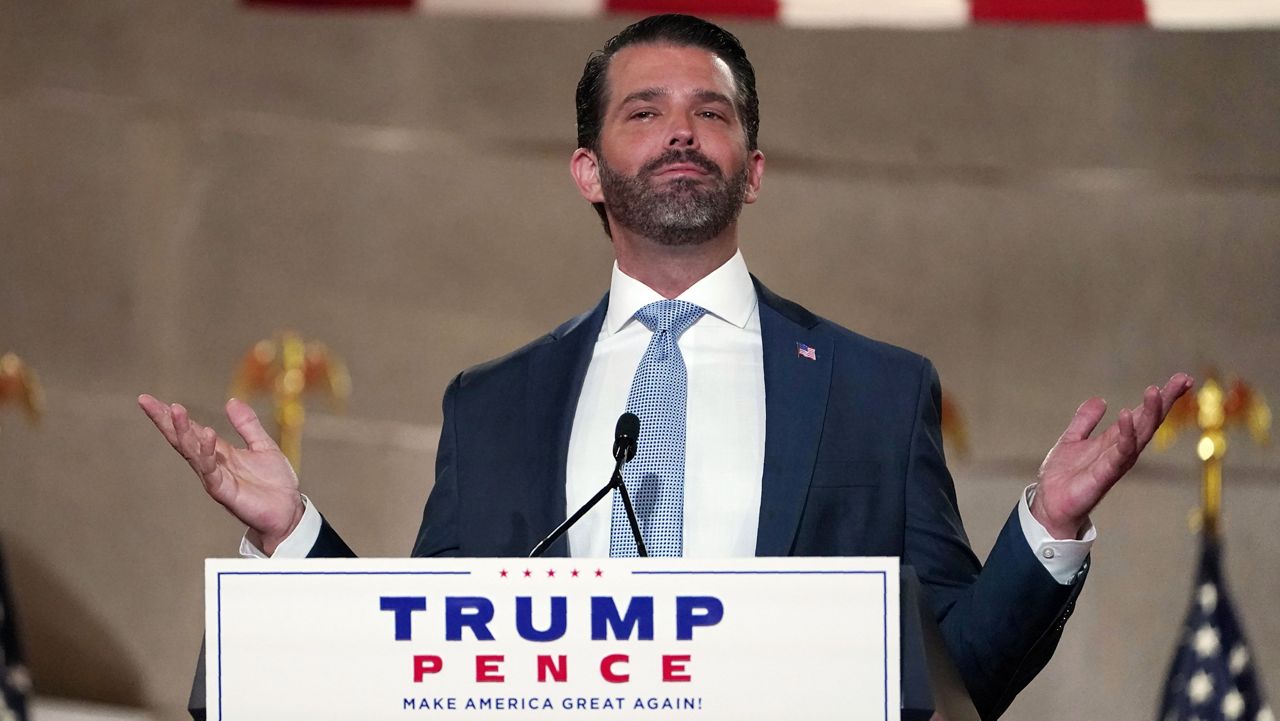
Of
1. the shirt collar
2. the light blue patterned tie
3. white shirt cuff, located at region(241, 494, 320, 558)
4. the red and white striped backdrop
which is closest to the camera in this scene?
white shirt cuff, located at region(241, 494, 320, 558)

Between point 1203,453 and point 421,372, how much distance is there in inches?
123

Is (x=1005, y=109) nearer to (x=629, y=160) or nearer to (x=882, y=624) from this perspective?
(x=629, y=160)

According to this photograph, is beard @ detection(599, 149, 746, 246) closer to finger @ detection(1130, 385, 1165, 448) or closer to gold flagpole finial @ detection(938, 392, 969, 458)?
finger @ detection(1130, 385, 1165, 448)

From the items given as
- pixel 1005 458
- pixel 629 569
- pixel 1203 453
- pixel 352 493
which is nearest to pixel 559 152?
pixel 352 493

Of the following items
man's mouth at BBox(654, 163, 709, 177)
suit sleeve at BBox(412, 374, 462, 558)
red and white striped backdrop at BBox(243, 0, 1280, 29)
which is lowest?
suit sleeve at BBox(412, 374, 462, 558)

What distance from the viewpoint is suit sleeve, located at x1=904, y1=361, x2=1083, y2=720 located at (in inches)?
76.0

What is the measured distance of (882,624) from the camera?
155 cm

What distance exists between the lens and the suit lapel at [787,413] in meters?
2.08

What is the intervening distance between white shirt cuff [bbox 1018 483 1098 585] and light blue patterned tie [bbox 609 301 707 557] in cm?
44

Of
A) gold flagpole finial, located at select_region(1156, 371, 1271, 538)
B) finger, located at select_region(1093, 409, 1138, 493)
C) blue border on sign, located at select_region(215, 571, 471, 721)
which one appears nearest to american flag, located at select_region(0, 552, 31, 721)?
gold flagpole finial, located at select_region(1156, 371, 1271, 538)

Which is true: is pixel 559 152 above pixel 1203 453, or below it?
above

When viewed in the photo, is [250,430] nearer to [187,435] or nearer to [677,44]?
[187,435]

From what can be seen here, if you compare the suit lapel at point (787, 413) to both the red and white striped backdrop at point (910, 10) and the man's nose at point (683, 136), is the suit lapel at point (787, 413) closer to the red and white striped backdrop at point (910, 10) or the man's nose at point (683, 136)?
the man's nose at point (683, 136)

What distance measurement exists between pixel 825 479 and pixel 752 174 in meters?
0.53
